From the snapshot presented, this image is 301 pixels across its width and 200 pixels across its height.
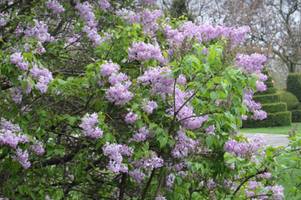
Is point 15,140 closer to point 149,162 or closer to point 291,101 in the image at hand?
point 149,162

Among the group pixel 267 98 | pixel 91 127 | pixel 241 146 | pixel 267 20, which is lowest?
pixel 241 146

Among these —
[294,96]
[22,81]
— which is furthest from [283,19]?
[22,81]

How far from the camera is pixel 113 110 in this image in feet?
9.50

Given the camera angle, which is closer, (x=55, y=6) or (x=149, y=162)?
(x=149, y=162)

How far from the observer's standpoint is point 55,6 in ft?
11.9

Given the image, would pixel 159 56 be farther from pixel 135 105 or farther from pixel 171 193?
pixel 171 193

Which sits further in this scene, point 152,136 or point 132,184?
point 132,184

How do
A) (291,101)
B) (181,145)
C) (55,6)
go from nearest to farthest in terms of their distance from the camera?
(181,145) → (55,6) → (291,101)

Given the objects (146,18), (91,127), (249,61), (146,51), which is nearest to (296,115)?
(249,61)

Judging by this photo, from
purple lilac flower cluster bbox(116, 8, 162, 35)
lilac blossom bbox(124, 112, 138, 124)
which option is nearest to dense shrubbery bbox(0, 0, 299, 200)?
lilac blossom bbox(124, 112, 138, 124)

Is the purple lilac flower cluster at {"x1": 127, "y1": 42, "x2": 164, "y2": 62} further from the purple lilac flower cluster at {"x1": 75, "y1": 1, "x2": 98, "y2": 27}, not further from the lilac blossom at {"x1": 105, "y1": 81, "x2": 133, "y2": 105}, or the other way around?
the purple lilac flower cluster at {"x1": 75, "y1": 1, "x2": 98, "y2": 27}

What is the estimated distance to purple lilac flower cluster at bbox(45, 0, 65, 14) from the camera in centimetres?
362

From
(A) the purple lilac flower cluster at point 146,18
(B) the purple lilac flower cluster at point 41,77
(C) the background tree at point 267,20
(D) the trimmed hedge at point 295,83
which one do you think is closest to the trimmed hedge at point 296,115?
(D) the trimmed hedge at point 295,83

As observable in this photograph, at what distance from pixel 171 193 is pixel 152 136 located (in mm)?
737
